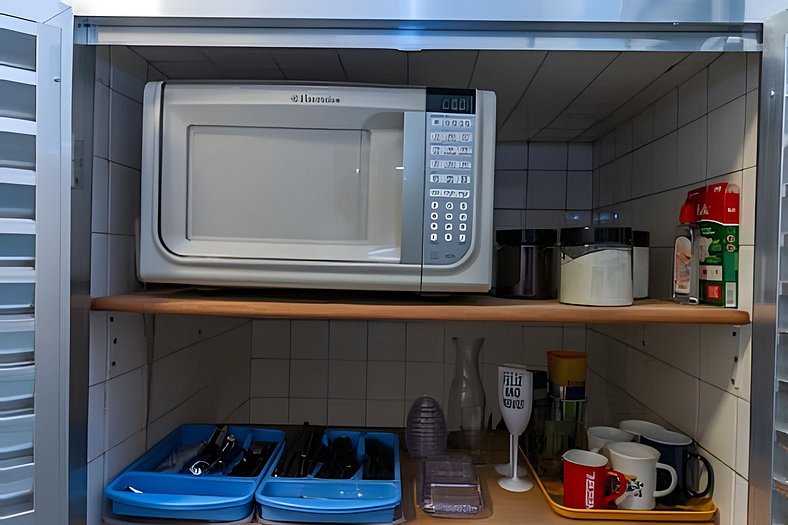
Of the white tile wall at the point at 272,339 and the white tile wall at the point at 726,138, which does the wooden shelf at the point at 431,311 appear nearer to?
the white tile wall at the point at 726,138

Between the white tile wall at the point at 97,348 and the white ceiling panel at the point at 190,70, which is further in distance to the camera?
the white ceiling panel at the point at 190,70

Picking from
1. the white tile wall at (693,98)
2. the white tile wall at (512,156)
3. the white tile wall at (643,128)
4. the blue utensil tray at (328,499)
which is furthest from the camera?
the white tile wall at (512,156)

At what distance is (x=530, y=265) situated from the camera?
3.48 ft

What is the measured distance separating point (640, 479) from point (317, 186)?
2.34ft

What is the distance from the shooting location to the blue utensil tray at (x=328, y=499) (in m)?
0.88

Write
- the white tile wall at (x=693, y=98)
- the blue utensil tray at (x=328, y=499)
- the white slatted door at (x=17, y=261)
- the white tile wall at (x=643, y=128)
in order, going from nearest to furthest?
the white slatted door at (x=17, y=261) < the blue utensil tray at (x=328, y=499) < the white tile wall at (x=693, y=98) < the white tile wall at (x=643, y=128)

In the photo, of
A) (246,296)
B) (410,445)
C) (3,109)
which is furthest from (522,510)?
(3,109)

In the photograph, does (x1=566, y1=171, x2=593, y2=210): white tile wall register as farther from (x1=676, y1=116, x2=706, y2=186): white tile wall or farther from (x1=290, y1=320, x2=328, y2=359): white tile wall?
(x1=290, y1=320, x2=328, y2=359): white tile wall

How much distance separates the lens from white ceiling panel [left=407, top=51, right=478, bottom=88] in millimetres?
938

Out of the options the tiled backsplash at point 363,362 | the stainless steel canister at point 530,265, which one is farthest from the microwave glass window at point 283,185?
the tiled backsplash at point 363,362

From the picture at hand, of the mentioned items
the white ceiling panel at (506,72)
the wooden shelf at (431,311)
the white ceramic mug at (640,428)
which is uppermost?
the white ceiling panel at (506,72)

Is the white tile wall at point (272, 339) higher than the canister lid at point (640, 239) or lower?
lower

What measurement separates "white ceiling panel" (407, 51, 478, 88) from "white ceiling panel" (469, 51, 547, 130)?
0.05ft

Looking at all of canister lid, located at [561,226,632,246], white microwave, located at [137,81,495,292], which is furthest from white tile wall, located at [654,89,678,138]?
white microwave, located at [137,81,495,292]
